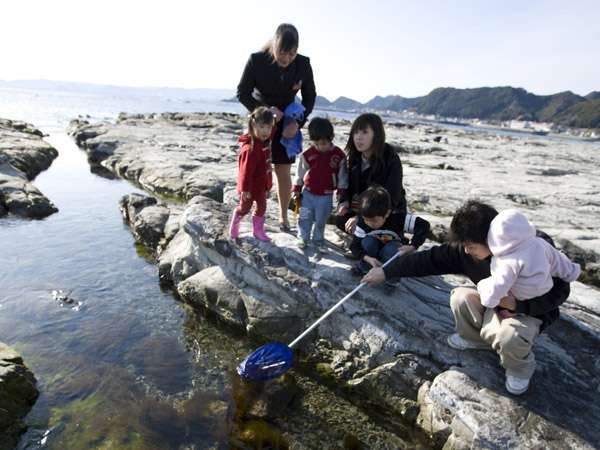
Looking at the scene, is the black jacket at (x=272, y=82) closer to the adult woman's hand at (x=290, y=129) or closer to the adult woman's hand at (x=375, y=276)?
the adult woman's hand at (x=290, y=129)

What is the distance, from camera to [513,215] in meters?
3.46

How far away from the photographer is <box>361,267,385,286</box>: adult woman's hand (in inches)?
185

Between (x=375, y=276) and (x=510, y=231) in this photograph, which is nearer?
(x=510, y=231)

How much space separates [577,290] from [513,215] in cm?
323

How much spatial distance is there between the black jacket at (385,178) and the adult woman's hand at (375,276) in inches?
43.0

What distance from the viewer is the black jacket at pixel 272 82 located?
580cm

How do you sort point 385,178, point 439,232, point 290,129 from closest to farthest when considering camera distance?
point 385,178 < point 290,129 < point 439,232

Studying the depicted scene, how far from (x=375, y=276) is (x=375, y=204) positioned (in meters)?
0.83

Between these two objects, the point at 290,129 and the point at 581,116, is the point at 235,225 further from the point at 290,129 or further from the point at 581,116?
the point at 581,116

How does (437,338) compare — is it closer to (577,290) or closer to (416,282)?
(416,282)

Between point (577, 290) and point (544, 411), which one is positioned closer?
point (544, 411)

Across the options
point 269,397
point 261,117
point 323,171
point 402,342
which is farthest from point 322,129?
point 269,397

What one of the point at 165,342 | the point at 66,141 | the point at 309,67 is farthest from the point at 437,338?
the point at 66,141

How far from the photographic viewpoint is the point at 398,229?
5.27 metres
